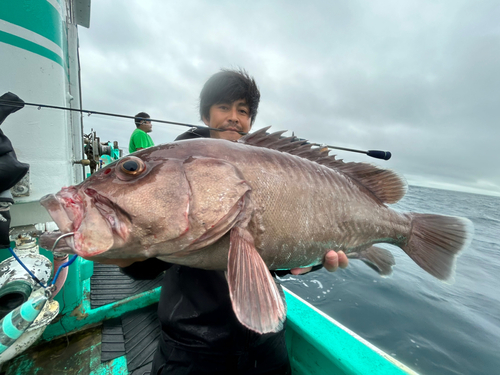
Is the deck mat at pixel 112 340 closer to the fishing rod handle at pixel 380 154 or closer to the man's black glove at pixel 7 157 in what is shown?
the man's black glove at pixel 7 157

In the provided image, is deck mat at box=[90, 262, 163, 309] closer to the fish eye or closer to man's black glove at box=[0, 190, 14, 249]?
man's black glove at box=[0, 190, 14, 249]

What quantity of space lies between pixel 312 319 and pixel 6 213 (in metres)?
3.17

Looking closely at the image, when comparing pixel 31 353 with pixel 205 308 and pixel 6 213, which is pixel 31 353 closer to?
pixel 6 213

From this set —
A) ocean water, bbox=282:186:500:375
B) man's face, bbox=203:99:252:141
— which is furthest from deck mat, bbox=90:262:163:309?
ocean water, bbox=282:186:500:375

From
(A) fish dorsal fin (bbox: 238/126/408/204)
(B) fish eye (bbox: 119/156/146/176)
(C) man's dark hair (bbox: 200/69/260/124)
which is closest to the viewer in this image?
(B) fish eye (bbox: 119/156/146/176)

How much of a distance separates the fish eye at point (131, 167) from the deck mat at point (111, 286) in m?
2.89

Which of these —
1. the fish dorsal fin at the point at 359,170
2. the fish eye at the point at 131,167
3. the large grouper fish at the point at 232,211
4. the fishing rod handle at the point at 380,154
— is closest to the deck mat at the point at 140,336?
the large grouper fish at the point at 232,211

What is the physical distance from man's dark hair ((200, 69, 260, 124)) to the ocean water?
4388 mm

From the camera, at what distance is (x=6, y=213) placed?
207cm

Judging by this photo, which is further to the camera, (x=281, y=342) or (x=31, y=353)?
(x=31, y=353)

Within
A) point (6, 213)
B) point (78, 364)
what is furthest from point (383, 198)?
point (78, 364)

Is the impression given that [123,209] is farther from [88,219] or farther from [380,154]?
[380,154]

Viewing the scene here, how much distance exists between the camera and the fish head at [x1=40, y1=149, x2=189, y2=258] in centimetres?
113

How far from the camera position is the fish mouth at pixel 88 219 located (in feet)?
3.64
